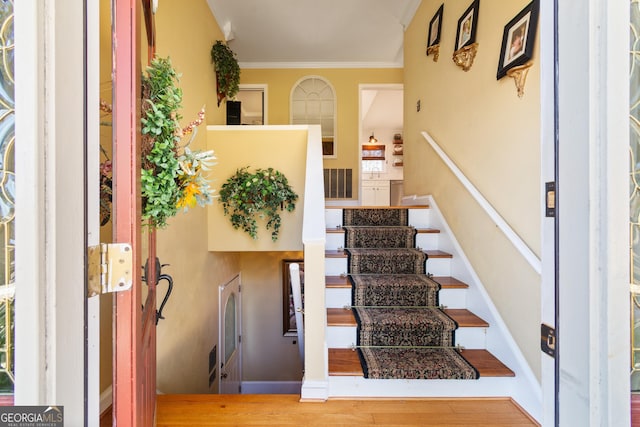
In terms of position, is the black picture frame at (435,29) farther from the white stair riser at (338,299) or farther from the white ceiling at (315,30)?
the white stair riser at (338,299)

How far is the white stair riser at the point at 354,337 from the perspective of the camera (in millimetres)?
1970

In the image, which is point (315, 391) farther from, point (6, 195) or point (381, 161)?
point (381, 161)

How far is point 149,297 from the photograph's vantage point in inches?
44.0

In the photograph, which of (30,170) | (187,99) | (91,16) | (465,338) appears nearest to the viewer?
(30,170)

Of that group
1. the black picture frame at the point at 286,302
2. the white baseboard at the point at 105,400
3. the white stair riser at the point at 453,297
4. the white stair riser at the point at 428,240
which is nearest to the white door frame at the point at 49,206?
the white baseboard at the point at 105,400

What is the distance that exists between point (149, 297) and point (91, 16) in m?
0.90

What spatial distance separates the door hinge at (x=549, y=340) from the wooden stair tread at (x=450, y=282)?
1627mm

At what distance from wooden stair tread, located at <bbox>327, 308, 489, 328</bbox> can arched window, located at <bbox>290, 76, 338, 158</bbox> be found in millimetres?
3546

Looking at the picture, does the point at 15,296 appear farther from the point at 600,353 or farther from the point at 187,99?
the point at 187,99

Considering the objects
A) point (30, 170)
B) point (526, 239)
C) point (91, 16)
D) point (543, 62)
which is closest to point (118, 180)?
point (30, 170)

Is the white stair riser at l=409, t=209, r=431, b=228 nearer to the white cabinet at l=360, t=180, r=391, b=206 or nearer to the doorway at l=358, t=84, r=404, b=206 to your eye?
the doorway at l=358, t=84, r=404, b=206

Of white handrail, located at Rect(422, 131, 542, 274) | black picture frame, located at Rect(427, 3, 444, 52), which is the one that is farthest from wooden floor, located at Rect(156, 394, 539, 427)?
black picture frame, located at Rect(427, 3, 444, 52)

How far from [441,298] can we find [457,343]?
35 centimetres

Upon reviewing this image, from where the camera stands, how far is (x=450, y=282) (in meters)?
2.35
